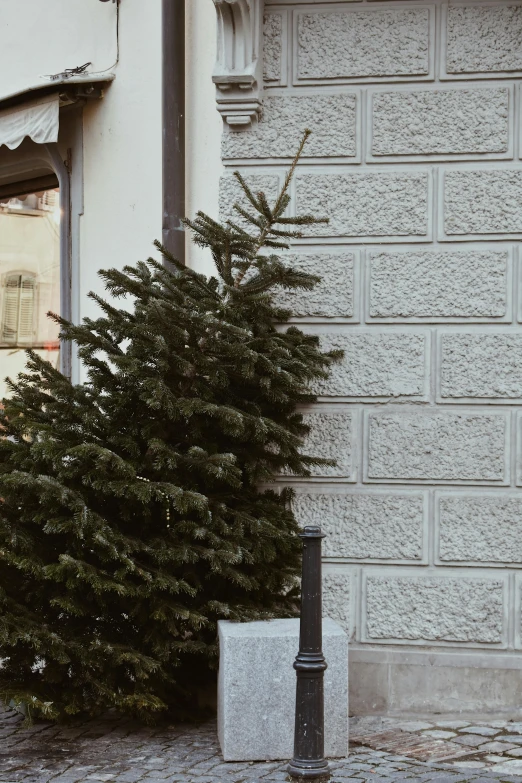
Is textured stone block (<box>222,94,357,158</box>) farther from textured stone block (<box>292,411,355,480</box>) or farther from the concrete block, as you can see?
the concrete block

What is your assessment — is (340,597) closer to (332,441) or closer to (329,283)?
(332,441)

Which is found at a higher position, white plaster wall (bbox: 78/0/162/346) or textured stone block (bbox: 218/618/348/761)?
white plaster wall (bbox: 78/0/162/346)

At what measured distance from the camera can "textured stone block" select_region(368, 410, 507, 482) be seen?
548 cm

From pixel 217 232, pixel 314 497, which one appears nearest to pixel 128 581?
pixel 314 497

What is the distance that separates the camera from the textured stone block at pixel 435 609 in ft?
17.9

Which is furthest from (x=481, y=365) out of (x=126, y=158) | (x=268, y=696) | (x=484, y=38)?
(x=126, y=158)

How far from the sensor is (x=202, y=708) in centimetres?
533

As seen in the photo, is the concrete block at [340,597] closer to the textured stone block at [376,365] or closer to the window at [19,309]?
the textured stone block at [376,365]

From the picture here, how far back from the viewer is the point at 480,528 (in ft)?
18.0

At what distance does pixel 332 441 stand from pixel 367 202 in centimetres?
135

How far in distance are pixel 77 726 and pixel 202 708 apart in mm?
662

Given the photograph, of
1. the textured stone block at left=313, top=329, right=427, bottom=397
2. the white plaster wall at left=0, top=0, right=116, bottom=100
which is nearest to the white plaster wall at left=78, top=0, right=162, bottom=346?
the white plaster wall at left=0, top=0, right=116, bottom=100

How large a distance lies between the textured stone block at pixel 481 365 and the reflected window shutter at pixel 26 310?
135 inches

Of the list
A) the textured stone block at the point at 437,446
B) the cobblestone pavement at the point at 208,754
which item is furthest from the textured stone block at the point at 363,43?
the cobblestone pavement at the point at 208,754
